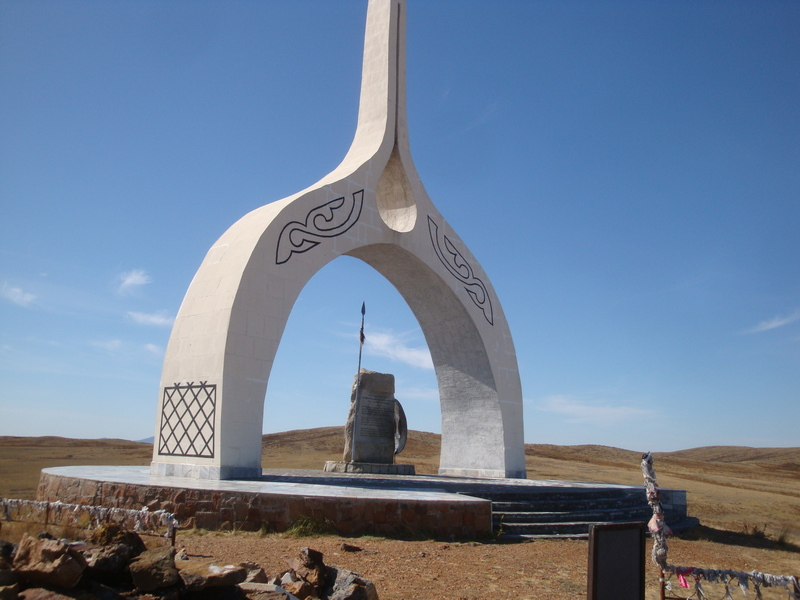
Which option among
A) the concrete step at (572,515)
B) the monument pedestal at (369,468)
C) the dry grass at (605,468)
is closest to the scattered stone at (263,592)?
the concrete step at (572,515)

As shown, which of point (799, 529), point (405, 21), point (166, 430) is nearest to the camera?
point (166, 430)

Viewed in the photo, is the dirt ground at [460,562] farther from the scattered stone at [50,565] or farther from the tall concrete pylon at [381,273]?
the tall concrete pylon at [381,273]

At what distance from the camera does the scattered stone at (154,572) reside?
119 inches

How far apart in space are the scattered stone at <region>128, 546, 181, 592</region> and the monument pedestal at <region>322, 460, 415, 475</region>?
8.25 meters

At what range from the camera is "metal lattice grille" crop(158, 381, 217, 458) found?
7879 millimetres

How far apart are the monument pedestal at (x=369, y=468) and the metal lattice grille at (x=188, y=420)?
375 centimetres

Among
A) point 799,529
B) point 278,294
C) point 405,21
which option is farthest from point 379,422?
point 405,21

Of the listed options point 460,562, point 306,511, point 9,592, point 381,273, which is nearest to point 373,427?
point 381,273

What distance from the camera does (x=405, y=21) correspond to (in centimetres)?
1255

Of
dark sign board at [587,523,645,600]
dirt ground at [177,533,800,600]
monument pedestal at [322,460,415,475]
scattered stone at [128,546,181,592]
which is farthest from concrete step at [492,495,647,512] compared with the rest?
scattered stone at [128,546,181,592]

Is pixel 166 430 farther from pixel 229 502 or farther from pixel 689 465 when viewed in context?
pixel 689 465

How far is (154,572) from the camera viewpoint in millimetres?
3047

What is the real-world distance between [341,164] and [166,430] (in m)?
5.37

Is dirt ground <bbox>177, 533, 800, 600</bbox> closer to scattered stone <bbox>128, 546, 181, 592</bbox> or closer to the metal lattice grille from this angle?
scattered stone <bbox>128, 546, 181, 592</bbox>
